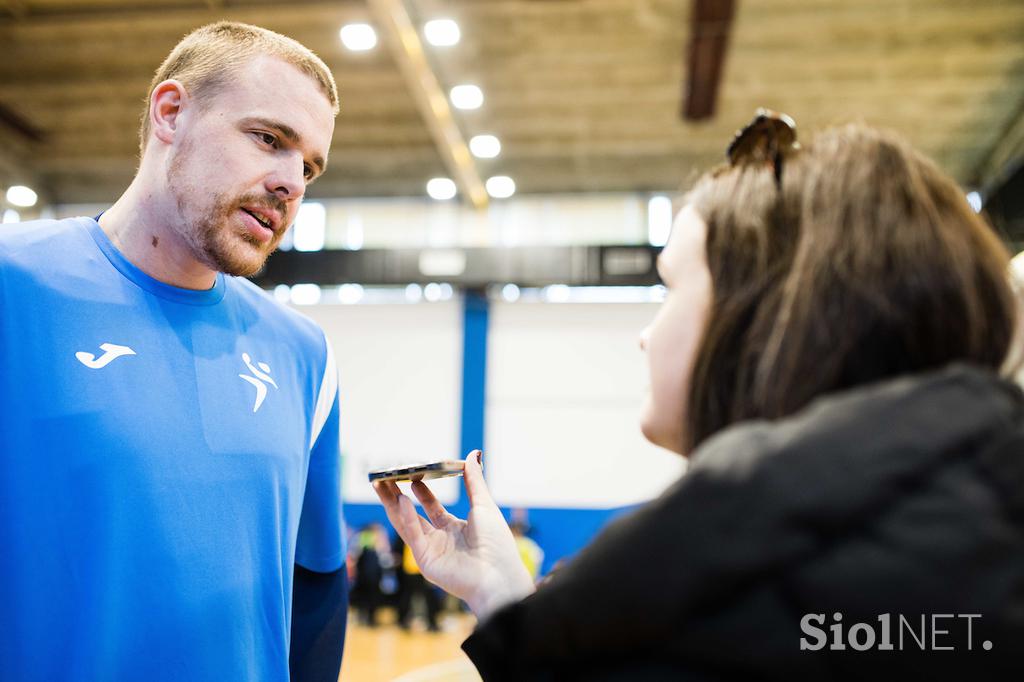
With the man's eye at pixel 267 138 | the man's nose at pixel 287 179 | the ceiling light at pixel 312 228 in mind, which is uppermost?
the ceiling light at pixel 312 228

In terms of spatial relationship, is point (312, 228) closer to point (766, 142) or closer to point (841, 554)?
point (766, 142)

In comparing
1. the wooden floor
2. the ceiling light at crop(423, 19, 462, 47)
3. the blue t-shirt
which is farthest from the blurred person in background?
the blue t-shirt

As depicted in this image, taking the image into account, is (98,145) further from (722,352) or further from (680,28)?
(722,352)

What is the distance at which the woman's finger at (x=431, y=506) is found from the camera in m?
1.27

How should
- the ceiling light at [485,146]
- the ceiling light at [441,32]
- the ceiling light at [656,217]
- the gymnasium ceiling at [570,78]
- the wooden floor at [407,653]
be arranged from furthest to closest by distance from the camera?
1. the ceiling light at [656,217]
2. the ceiling light at [485,146]
3. the gymnasium ceiling at [570,78]
4. the ceiling light at [441,32]
5. the wooden floor at [407,653]

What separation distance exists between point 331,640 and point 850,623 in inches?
47.8

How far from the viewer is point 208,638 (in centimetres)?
123

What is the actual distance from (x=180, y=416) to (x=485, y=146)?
9.25m

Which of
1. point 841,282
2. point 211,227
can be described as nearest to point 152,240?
point 211,227

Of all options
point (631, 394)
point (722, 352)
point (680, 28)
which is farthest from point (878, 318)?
point (631, 394)

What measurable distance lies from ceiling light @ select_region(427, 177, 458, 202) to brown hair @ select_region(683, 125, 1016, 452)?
10.8m

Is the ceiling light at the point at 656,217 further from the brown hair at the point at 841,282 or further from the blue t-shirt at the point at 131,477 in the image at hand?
the brown hair at the point at 841,282

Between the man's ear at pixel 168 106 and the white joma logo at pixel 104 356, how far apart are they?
0.40m

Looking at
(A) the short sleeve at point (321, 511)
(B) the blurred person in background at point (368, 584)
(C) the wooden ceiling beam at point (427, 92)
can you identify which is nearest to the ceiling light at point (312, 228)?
(C) the wooden ceiling beam at point (427, 92)
